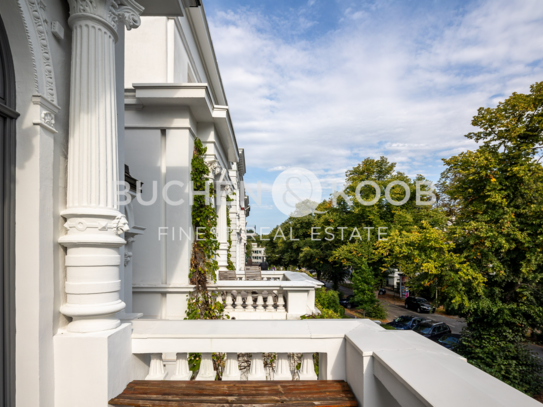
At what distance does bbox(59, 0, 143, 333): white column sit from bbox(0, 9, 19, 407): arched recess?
1.07ft

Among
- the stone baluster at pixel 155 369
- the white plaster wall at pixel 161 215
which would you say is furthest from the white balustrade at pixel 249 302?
the stone baluster at pixel 155 369

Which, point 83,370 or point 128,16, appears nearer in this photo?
point 83,370

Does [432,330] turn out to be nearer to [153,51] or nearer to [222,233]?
[222,233]

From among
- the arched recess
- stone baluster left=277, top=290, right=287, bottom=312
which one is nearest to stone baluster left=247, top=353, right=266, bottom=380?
the arched recess

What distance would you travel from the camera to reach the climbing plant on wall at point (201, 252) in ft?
22.3

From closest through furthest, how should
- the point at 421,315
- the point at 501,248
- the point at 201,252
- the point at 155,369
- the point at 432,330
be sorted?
1. the point at 155,369
2. the point at 201,252
3. the point at 501,248
4. the point at 432,330
5. the point at 421,315

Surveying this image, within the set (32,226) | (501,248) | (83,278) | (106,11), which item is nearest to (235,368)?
(83,278)

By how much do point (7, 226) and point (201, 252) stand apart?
4898mm

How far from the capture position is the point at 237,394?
244 centimetres

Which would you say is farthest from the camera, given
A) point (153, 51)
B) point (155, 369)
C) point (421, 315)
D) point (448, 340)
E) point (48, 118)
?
point (421, 315)

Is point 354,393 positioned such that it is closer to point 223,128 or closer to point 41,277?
point 41,277

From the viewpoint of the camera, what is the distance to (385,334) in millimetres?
2580

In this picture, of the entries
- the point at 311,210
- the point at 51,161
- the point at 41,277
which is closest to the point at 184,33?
the point at 51,161

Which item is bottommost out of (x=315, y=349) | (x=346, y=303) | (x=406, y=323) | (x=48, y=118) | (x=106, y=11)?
(x=346, y=303)
